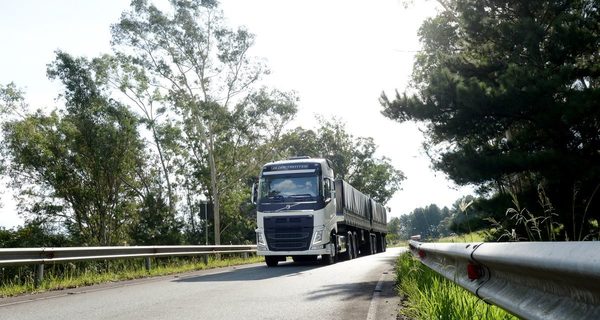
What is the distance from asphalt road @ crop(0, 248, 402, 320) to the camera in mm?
6645

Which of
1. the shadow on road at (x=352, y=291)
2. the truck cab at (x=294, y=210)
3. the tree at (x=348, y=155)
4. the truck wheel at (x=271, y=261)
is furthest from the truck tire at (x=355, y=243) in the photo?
the tree at (x=348, y=155)

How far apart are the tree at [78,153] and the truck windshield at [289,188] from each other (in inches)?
843

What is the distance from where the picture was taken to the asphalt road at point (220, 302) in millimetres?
6645

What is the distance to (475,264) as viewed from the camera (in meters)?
3.94

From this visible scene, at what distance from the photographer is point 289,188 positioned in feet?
58.5

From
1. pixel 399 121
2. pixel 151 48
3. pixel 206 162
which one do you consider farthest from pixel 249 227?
pixel 399 121

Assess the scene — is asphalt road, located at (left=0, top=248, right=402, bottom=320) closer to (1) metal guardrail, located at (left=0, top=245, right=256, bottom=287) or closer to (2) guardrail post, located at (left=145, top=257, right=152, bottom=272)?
(1) metal guardrail, located at (left=0, top=245, right=256, bottom=287)

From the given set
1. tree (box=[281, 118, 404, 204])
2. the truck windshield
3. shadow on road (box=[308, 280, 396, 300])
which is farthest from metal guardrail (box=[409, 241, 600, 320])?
tree (box=[281, 118, 404, 204])

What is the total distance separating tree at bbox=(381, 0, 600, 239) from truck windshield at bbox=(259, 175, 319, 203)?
11.7 feet

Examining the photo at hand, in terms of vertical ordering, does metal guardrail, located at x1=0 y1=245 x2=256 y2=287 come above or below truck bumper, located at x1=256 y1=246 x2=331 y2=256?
above

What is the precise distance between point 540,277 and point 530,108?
13904 millimetres

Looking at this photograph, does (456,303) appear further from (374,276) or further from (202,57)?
(202,57)

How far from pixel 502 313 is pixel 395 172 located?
2880 inches

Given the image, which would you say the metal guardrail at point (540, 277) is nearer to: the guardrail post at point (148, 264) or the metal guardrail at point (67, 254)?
the metal guardrail at point (67, 254)
